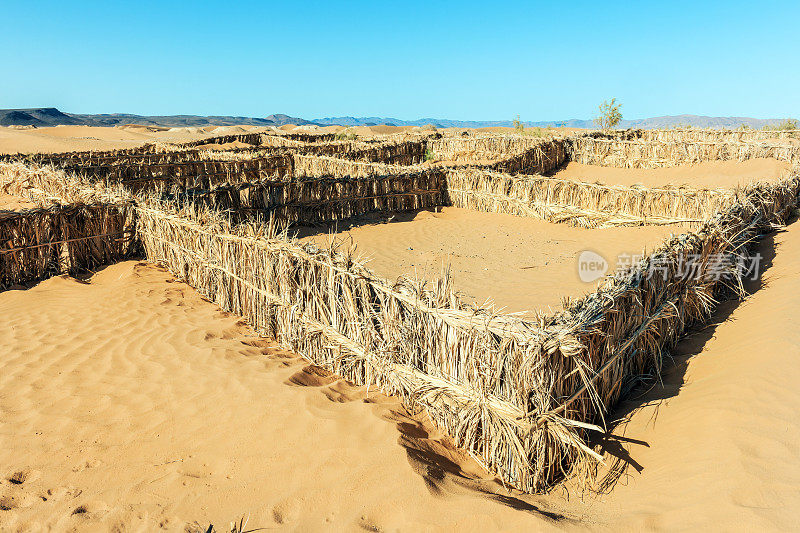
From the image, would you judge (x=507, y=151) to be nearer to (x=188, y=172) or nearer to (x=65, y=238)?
(x=188, y=172)

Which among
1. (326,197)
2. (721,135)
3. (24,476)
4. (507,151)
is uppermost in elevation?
(721,135)

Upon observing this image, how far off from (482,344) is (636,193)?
834cm

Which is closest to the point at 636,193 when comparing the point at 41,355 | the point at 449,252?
the point at 449,252

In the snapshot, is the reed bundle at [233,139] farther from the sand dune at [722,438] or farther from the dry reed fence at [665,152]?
the sand dune at [722,438]

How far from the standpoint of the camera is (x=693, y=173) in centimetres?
1619

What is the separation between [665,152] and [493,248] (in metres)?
12.5

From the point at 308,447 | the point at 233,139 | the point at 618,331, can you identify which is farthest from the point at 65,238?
the point at 233,139

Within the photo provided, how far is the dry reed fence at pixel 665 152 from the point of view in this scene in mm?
15977

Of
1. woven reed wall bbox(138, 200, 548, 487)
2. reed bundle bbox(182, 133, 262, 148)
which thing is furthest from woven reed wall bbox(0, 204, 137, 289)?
reed bundle bbox(182, 133, 262, 148)

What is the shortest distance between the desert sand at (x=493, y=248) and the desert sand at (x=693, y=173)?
222 inches

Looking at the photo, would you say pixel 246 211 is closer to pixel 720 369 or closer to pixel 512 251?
pixel 512 251

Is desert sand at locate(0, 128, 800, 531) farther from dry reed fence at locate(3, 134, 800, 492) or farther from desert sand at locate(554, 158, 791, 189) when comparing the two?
desert sand at locate(554, 158, 791, 189)

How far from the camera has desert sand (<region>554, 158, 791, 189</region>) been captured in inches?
550

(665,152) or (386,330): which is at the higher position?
(665,152)
